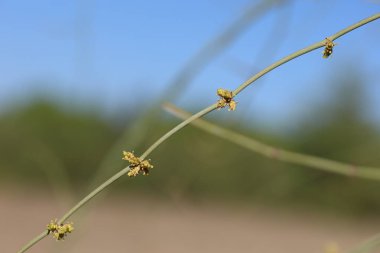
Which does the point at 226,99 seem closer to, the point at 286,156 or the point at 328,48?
the point at 328,48

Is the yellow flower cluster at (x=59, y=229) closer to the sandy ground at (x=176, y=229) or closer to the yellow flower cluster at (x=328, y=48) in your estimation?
the yellow flower cluster at (x=328, y=48)

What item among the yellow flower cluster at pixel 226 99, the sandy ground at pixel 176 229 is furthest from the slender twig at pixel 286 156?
the sandy ground at pixel 176 229

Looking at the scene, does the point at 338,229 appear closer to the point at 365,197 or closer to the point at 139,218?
the point at 365,197

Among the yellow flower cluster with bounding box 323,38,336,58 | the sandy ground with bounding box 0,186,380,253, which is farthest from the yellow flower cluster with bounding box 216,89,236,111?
the sandy ground with bounding box 0,186,380,253

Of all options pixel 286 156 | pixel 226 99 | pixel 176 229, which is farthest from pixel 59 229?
pixel 176 229

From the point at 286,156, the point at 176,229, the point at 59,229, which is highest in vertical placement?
the point at 176,229

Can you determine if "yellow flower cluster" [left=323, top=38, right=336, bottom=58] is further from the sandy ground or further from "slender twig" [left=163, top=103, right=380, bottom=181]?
the sandy ground
